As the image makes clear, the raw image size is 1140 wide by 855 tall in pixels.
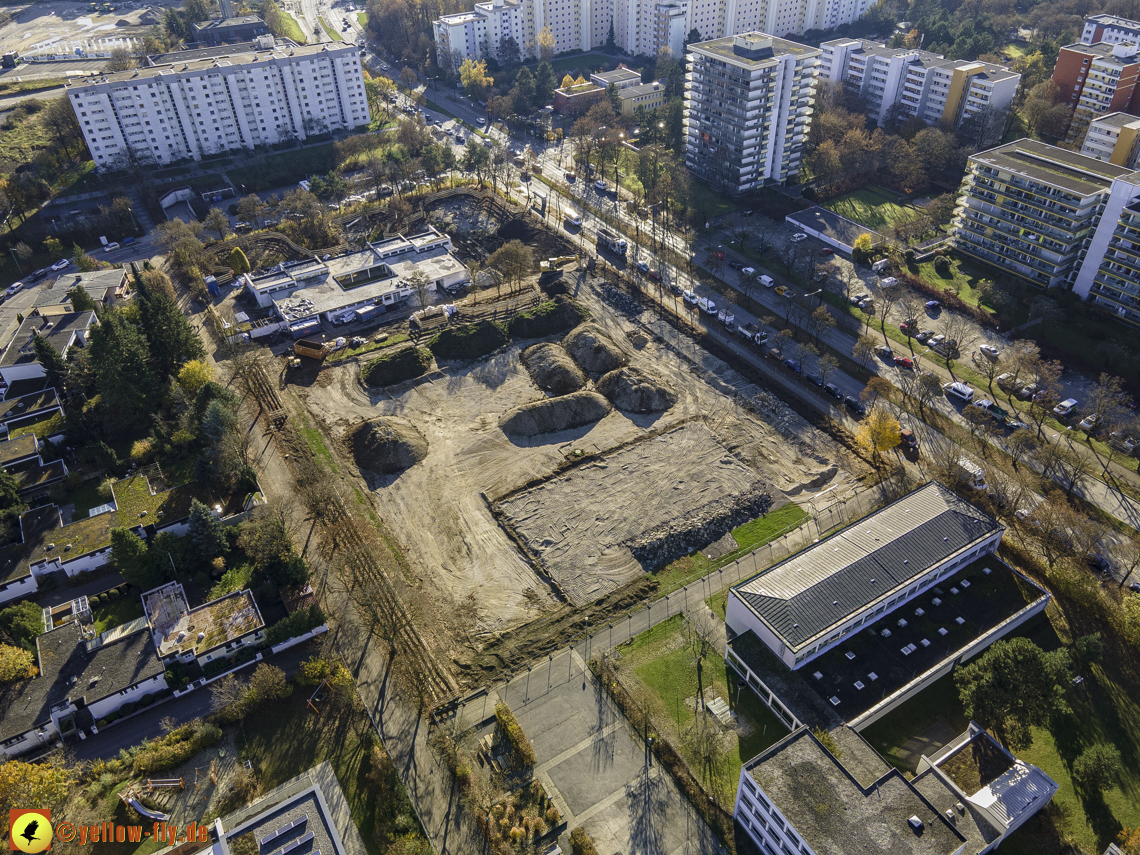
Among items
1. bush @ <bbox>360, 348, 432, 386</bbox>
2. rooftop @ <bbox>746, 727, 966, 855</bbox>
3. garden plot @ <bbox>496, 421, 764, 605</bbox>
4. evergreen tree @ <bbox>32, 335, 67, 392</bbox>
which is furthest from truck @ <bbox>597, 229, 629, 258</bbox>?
rooftop @ <bbox>746, 727, 966, 855</bbox>

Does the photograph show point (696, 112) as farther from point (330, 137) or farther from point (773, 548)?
point (773, 548)

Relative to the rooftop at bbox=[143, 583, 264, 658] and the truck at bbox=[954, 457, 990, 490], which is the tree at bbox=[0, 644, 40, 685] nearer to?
the rooftop at bbox=[143, 583, 264, 658]

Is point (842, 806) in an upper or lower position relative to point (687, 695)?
upper

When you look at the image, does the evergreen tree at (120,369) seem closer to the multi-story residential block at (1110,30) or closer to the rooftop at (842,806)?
the rooftop at (842,806)

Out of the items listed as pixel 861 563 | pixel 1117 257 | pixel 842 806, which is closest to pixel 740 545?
pixel 861 563

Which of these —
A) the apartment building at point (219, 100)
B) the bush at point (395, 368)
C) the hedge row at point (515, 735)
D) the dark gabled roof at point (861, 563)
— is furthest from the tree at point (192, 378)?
the apartment building at point (219, 100)

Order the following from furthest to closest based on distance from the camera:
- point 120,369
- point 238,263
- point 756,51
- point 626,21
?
point 626,21, point 756,51, point 238,263, point 120,369

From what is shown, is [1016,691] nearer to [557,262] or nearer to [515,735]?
[515,735]
